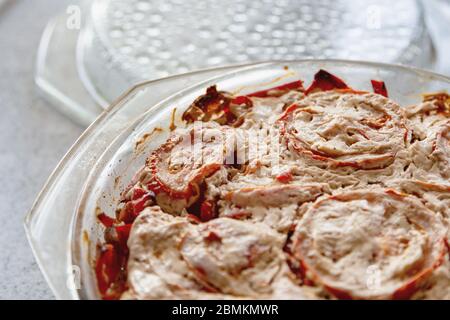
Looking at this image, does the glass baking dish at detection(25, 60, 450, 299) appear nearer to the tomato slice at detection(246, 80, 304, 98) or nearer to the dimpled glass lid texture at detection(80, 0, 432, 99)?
the tomato slice at detection(246, 80, 304, 98)

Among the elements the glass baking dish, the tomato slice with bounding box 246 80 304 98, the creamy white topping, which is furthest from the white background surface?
the tomato slice with bounding box 246 80 304 98

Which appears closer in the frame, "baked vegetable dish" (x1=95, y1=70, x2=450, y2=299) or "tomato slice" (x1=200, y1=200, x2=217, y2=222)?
"baked vegetable dish" (x1=95, y1=70, x2=450, y2=299)

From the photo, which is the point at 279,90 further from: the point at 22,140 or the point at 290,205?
the point at 22,140

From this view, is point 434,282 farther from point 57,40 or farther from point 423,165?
point 57,40

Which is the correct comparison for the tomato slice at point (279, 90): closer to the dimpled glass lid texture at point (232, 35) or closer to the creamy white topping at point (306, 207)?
the creamy white topping at point (306, 207)

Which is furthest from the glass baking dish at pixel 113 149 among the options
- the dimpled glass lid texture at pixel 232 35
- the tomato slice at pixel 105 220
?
the dimpled glass lid texture at pixel 232 35

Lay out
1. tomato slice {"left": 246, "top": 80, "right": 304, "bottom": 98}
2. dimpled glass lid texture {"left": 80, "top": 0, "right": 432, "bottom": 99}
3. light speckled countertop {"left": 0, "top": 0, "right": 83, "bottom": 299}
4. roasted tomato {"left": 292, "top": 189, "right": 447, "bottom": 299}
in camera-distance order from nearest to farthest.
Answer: roasted tomato {"left": 292, "top": 189, "right": 447, "bottom": 299} < tomato slice {"left": 246, "top": 80, "right": 304, "bottom": 98} < light speckled countertop {"left": 0, "top": 0, "right": 83, "bottom": 299} < dimpled glass lid texture {"left": 80, "top": 0, "right": 432, "bottom": 99}

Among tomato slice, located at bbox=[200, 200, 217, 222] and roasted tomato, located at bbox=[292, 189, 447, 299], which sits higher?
roasted tomato, located at bbox=[292, 189, 447, 299]
